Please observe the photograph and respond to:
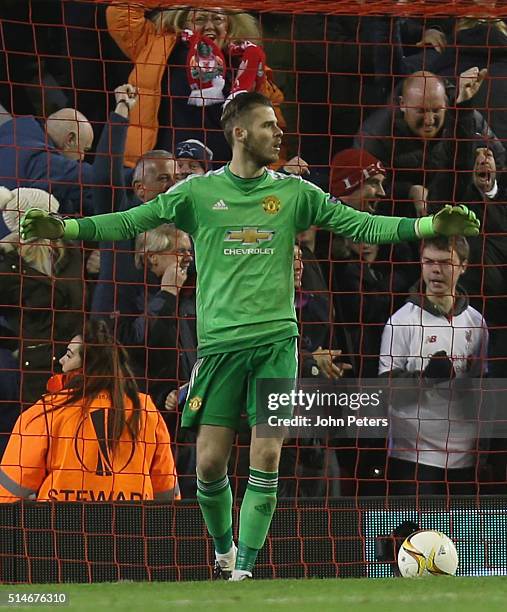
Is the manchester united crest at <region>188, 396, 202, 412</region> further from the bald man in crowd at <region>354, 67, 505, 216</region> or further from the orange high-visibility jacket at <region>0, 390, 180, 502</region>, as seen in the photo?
the bald man in crowd at <region>354, 67, 505, 216</region>

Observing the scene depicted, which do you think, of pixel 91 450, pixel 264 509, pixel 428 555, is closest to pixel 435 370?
pixel 428 555

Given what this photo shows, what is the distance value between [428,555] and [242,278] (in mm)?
1684

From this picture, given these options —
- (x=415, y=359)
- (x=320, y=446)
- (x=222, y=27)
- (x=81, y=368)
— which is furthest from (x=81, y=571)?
(x=222, y=27)

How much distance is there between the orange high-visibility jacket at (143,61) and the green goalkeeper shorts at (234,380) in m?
2.83

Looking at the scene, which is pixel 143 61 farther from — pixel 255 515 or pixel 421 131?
pixel 255 515

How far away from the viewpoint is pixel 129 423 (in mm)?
6973

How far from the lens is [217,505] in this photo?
5.82 metres

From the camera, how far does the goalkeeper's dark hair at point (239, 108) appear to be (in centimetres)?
591

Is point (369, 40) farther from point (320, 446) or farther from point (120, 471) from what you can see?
point (120, 471)

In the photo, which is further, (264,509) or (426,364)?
(426,364)

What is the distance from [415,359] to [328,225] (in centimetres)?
257

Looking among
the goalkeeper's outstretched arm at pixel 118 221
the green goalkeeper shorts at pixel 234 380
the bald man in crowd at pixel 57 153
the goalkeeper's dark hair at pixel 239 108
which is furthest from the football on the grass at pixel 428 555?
the bald man in crowd at pixel 57 153

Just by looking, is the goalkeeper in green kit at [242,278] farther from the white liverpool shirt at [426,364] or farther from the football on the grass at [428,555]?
the white liverpool shirt at [426,364]

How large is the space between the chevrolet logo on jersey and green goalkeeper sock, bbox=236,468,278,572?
930 millimetres
